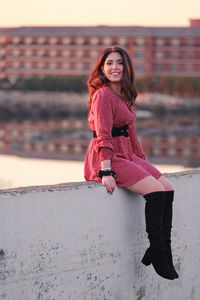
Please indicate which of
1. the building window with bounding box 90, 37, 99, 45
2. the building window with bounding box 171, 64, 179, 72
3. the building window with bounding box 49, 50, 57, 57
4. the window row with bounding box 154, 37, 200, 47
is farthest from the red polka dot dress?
the building window with bounding box 49, 50, 57, 57

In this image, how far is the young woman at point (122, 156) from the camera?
74.5 inches

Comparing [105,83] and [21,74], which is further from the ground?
[21,74]

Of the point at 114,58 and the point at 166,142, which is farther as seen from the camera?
the point at 166,142

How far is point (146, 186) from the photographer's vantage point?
75.2 inches

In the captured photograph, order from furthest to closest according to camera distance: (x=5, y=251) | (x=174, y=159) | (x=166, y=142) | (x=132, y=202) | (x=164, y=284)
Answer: (x=166, y=142) < (x=174, y=159) < (x=164, y=284) < (x=132, y=202) < (x=5, y=251)

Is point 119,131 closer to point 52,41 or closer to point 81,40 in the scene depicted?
point 81,40

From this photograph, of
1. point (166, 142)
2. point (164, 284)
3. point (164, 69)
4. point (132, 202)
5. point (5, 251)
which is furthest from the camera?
point (164, 69)

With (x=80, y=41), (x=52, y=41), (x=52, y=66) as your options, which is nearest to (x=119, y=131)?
(x=80, y=41)

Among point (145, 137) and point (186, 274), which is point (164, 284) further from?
point (145, 137)

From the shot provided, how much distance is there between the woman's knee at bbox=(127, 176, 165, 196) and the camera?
1.90 m

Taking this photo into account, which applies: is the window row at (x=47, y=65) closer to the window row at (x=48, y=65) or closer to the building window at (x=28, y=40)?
the window row at (x=48, y=65)

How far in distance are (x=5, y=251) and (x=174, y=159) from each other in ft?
46.5

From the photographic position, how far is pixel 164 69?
52125mm

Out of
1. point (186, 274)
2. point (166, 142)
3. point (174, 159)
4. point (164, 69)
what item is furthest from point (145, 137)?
point (164, 69)
